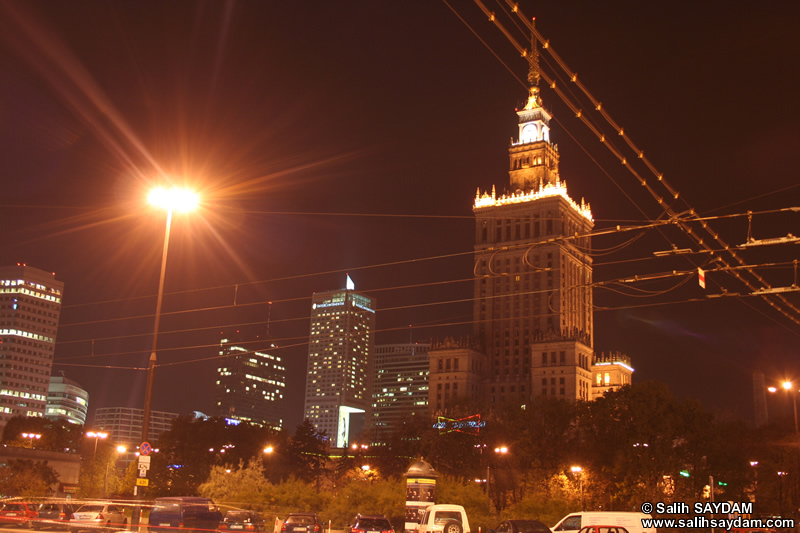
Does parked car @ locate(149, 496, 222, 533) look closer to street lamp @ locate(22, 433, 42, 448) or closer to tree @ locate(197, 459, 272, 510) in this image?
tree @ locate(197, 459, 272, 510)

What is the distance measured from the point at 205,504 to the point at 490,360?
117 m

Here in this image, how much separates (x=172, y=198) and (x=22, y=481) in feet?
179

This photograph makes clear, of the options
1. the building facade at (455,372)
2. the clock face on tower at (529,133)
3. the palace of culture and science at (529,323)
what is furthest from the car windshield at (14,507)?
the clock face on tower at (529,133)

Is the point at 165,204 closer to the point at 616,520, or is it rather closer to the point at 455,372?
the point at 616,520

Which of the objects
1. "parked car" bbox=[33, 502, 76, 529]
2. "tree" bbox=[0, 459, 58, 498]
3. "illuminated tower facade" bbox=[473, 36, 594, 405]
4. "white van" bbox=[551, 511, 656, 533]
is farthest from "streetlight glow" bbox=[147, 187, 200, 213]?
"illuminated tower facade" bbox=[473, 36, 594, 405]

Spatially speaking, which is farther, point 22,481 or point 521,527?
point 22,481

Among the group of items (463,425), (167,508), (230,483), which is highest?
(463,425)

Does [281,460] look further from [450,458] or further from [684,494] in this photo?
[684,494]

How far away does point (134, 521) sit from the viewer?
29.8 meters

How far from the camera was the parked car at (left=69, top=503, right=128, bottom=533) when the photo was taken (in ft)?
119

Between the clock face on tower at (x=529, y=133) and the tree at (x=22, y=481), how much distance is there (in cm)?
11381

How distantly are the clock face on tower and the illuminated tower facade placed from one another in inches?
140

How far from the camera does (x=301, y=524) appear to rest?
36.2 meters

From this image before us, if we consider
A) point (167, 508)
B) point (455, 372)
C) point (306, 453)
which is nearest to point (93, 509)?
point (167, 508)
